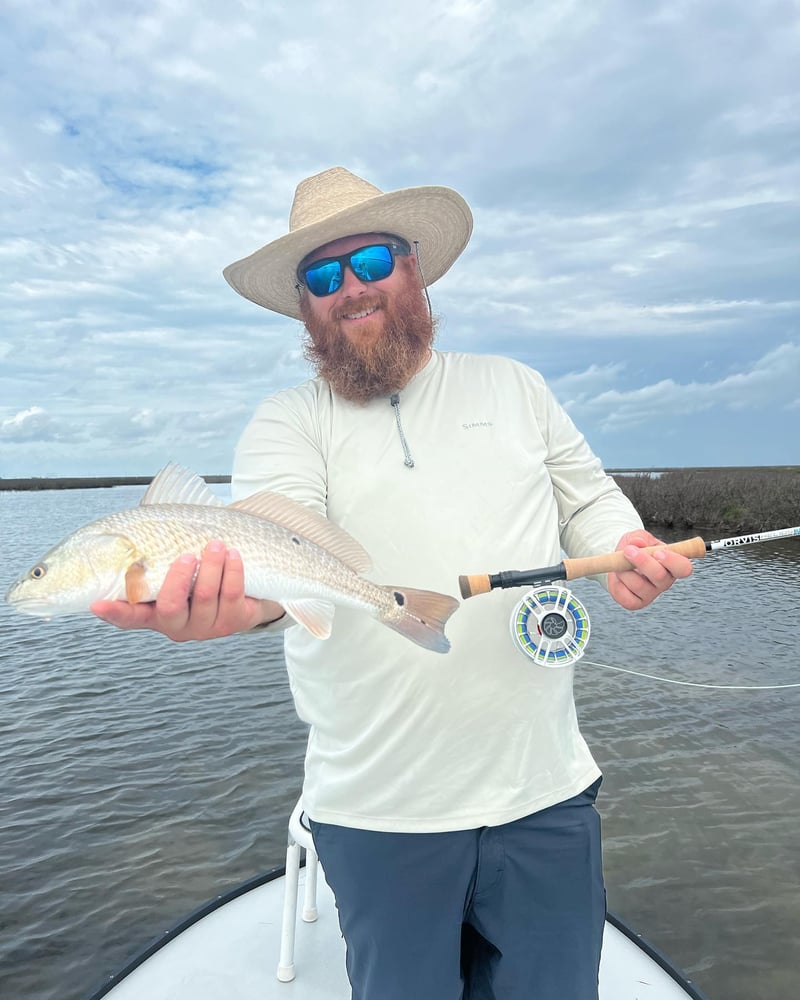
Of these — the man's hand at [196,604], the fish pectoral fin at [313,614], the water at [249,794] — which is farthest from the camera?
the water at [249,794]

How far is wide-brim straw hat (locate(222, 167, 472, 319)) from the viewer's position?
3.21 m

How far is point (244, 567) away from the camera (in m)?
2.46

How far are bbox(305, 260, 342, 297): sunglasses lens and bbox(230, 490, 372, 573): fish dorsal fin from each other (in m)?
1.15

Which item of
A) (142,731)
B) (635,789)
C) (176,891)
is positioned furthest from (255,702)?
(635,789)

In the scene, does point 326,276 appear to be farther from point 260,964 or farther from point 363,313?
point 260,964

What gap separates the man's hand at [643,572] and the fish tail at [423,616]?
0.75 metres

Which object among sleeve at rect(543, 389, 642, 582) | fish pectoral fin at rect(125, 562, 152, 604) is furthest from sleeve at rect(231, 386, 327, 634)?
sleeve at rect(543, 389, 642, 582)

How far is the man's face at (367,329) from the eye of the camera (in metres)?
2.99

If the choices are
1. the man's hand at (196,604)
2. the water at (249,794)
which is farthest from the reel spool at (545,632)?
the water at (249,794)

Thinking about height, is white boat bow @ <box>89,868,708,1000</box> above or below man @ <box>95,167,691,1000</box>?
below

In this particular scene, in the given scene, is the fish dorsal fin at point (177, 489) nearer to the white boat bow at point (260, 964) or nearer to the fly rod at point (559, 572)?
the fly rod at point (559, 572)

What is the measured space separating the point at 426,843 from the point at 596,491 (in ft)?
5.54

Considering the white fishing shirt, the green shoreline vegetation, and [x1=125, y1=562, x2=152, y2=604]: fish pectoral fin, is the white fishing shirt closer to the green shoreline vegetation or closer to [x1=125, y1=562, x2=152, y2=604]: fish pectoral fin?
[x1=125, y1=562, x2=152, y2=604]: fish pectoral fin

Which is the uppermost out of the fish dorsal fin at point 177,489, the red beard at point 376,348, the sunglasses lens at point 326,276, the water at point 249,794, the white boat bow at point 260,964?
the sunglasses lens at point 326,276
